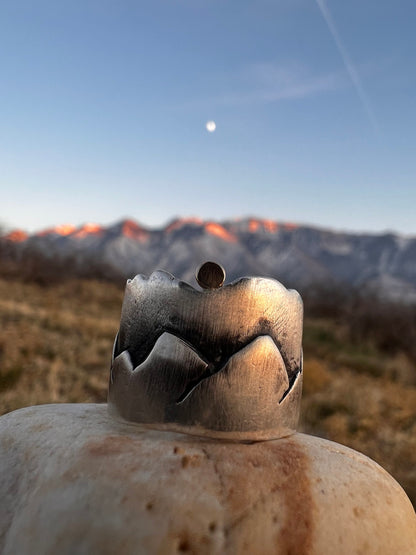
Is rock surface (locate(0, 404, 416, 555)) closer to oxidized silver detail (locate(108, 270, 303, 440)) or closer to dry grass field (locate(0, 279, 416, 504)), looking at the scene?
oxidized silver detail (locate(108, 270, 303, 440))

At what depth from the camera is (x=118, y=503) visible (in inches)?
45.0

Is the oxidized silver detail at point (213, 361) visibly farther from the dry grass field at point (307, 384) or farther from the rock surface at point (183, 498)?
the dry grass field at point (307, 384)

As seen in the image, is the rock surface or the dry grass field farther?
the dry grass field

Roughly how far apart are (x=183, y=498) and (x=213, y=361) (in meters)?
0.36

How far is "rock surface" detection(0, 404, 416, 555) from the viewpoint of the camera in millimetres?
1115

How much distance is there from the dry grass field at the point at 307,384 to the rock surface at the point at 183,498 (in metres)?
4.46

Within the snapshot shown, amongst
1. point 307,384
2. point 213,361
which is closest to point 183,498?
point 213,361

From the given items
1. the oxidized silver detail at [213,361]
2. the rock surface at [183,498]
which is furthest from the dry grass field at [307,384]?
the oxidized silver detail at [213,361]

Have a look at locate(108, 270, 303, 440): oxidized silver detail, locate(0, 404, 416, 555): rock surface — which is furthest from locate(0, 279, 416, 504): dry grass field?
locate(108, 270, 303, 440): oxidized silver detail

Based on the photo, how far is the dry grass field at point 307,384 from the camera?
6.66 m

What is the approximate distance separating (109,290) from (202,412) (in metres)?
23.6

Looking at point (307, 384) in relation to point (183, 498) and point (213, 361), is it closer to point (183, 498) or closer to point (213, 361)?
point (213, 361)

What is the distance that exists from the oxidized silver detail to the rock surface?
0.06 metres

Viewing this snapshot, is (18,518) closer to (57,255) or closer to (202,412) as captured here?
(202,412)
